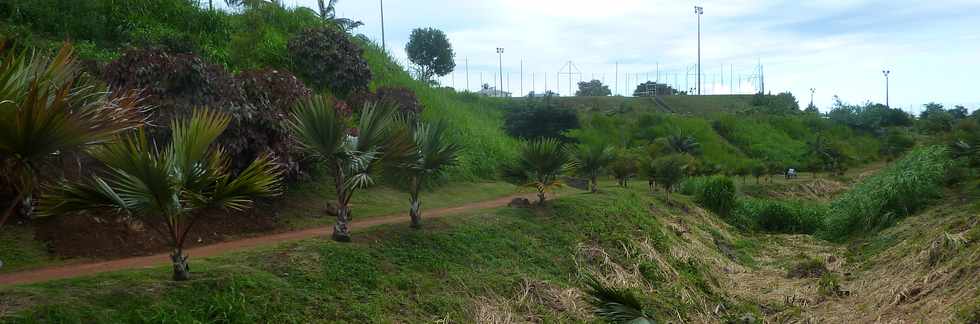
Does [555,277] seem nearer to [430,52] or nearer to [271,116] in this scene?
[271,116]

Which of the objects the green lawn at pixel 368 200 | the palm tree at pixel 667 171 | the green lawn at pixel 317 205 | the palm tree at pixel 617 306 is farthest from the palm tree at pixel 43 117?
the palm tree at pixel 667 171

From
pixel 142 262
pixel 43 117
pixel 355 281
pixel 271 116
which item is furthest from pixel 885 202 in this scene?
pixel 43 117

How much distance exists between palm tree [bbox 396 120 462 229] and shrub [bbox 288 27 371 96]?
8.59 meters

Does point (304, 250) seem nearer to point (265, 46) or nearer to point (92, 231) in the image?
point (92, 231)

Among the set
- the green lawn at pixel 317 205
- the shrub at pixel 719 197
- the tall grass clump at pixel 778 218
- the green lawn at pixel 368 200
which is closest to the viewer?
the green lawn at pixel 317 205

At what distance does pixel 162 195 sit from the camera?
23.9 feet

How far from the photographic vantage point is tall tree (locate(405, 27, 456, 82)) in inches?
2288

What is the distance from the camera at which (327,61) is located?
2066cm

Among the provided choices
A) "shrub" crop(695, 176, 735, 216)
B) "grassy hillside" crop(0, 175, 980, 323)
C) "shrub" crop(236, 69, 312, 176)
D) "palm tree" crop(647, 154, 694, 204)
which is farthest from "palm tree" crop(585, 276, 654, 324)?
"shrub" crop(695, 176, 735, 216)


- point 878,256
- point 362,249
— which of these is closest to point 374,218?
point 362,249

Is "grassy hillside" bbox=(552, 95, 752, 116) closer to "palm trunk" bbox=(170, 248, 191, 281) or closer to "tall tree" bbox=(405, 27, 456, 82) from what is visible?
"tall tree" bbox=(405, 27, 456, 82)

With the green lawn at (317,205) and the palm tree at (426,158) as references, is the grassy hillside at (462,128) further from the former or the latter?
the palm tree at (426,158)

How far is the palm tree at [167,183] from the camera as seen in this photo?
A: 7.00 meters

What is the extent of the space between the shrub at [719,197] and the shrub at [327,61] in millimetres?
13905
